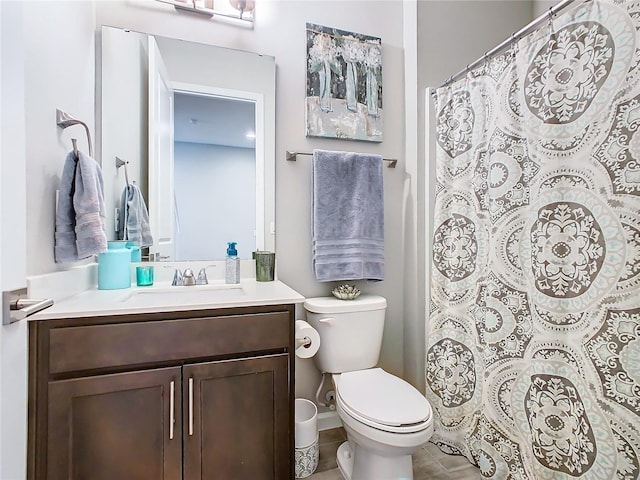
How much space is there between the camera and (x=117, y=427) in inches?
40.8

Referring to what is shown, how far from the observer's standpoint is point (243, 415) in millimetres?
1169

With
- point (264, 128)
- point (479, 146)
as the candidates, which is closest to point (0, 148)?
point (264, 128)

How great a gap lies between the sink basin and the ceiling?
28.7 inches

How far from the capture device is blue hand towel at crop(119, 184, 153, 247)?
156 cm

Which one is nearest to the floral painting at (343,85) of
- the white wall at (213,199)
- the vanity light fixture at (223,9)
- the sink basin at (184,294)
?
the vanity light fixture at (223,9)

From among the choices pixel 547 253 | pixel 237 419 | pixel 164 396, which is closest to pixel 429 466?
pixel 237 419

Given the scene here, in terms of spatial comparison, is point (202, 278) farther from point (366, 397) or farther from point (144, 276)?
point (366, 397)

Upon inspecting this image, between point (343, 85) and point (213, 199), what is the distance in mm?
965

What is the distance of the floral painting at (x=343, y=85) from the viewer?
1.82 metres

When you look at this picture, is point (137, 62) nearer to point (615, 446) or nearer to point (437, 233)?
point (437, 233)

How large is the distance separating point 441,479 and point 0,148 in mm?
1959

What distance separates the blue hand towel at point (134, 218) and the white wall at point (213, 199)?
15 cm

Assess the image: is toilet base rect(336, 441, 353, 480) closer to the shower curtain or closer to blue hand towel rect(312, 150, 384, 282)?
the shower curtain

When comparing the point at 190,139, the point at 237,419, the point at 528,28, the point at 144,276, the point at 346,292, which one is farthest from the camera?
the point at 346,292
